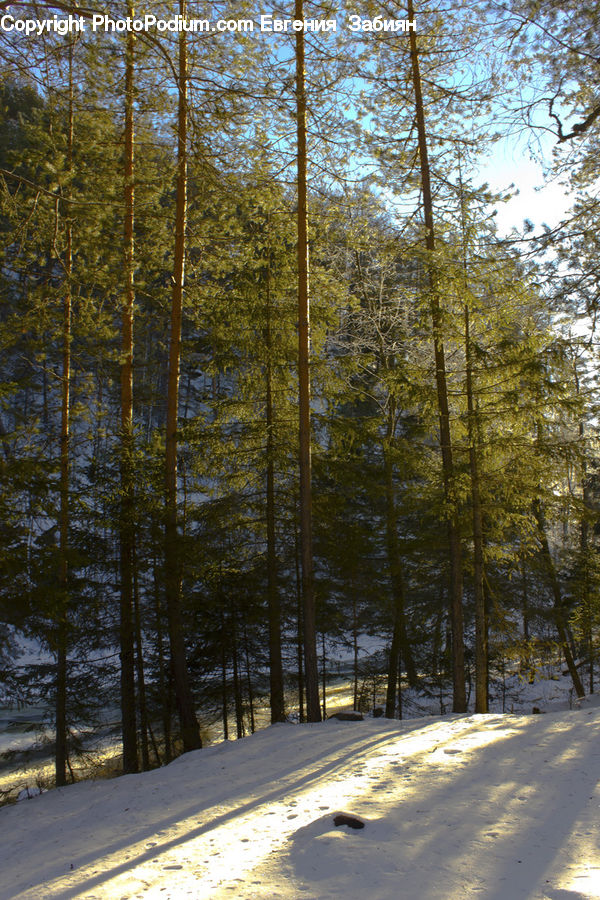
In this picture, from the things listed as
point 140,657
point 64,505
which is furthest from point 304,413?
point 140,657

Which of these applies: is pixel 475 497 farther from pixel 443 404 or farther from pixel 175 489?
pixel 175 489

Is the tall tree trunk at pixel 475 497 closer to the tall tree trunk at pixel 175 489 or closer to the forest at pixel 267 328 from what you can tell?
the forest at pixel 267 328

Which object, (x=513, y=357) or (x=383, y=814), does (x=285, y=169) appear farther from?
(x=383, y=814)

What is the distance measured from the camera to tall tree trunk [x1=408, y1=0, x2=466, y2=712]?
9961 millimetres

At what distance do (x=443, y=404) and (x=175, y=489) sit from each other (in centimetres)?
490

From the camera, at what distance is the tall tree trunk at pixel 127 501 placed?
9.92 metres

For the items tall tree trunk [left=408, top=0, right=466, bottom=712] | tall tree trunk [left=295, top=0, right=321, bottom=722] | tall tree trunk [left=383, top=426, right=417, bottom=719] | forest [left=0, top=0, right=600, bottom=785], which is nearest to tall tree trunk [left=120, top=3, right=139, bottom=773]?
forest [left=0, top=0, right=600, bottom=785]

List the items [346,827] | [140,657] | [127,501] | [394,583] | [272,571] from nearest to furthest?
[346,827] → [127,501] → [272,571] → [140,657] → [394,583]

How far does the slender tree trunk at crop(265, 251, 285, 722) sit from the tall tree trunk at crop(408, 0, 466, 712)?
10.1 feet

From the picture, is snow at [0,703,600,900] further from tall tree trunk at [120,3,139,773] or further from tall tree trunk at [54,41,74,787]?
tall tree trunk at [54,41,74,787]

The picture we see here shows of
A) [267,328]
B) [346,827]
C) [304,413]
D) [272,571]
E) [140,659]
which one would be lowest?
[140,659]

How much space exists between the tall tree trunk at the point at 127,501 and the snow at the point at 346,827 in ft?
7.88

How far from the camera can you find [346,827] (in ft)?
14.7

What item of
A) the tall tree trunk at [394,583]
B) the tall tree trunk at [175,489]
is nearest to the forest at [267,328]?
the tall tree trunk at [175,489]
